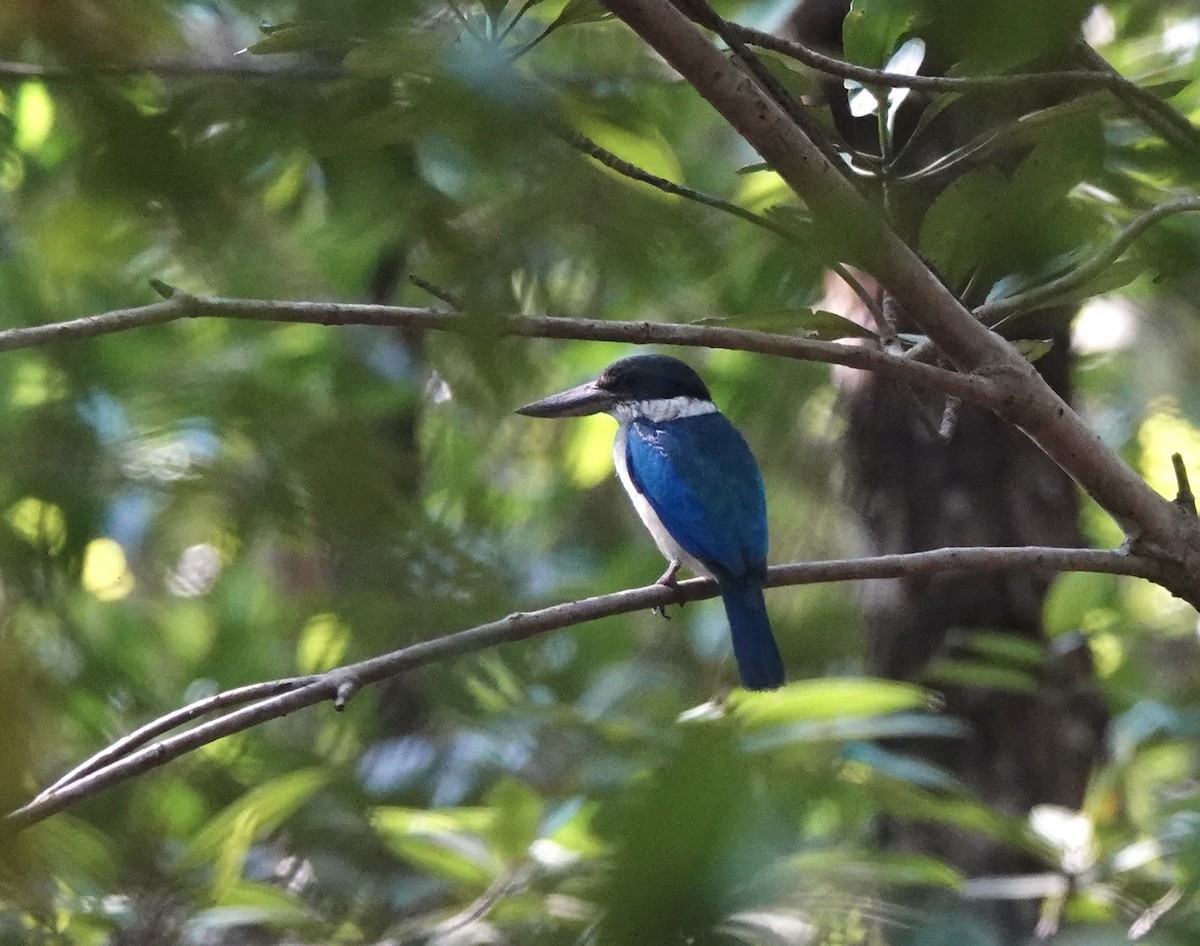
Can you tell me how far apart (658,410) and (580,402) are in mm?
234

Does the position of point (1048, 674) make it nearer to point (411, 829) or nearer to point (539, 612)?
point (411, 829)

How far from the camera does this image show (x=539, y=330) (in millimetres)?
Answer: 1069

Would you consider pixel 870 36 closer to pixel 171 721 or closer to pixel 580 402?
pixel 171 721

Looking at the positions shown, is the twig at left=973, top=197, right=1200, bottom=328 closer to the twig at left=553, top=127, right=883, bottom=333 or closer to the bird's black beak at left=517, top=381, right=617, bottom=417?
the twig at left=553, top=127, right=883, bottom=333

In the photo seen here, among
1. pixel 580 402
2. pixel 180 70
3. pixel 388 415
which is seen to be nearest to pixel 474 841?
pixel 388 415

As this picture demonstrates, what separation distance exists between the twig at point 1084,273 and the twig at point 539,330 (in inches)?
4.5

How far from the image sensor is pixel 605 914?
54 cm

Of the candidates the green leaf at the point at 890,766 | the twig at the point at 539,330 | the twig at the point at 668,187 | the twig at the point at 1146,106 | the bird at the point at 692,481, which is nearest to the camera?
the twig at the point at 668,187

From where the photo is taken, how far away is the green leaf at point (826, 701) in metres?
2.22

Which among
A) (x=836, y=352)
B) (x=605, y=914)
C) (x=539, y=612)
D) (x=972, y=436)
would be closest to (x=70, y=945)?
(x=605, y=914)

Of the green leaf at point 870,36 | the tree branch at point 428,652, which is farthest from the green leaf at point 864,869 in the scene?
the green leaf at point 870,36

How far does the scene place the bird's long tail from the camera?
258 centimetres

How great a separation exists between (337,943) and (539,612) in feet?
1.79

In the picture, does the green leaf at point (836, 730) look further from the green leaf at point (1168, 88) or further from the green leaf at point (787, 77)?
the green leaf at point (1168, 88)
